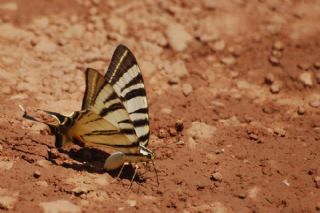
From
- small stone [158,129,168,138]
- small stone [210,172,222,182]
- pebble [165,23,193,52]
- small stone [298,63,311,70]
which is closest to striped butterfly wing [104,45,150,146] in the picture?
small stone [158,129,168,138]

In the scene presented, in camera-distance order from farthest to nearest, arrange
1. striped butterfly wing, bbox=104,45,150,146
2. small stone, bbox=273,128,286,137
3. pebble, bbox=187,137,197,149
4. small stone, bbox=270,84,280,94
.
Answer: small stone, bbox=270,84,280,94 → small stone, bbox=273,128,286,137 → pebble, bbox=187,137,197,149 → striped butterfly wing, bbox=104,45,150,146

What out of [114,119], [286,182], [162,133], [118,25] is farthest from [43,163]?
[118,25]

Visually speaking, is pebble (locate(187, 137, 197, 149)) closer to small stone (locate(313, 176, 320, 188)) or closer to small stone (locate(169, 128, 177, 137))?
small stone (locate(169, 128, 177, 137))

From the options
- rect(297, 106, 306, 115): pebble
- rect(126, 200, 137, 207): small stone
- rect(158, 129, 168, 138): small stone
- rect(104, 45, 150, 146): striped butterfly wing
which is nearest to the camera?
rect(126, 200, 137, 207): small stone

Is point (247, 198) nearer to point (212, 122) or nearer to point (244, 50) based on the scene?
point (212, 122)

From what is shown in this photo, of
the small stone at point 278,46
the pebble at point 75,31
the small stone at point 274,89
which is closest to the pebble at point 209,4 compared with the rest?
the small stone at point 278,46

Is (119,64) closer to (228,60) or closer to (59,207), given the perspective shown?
(59,207)

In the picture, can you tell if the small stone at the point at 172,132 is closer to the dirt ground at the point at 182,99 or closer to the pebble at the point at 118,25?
the dirt ground at the point at 182,99
